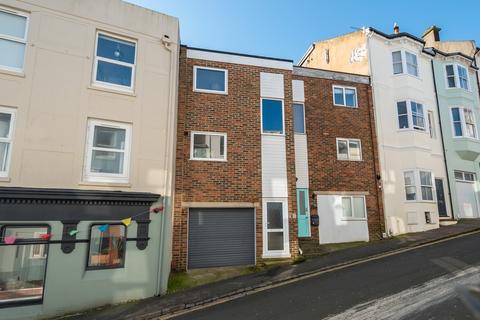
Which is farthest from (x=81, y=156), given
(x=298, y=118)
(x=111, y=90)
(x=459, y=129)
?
(x=459, y=129)

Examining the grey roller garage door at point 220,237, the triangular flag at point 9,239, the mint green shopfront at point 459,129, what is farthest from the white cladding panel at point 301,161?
the triangular flag at point 9,239

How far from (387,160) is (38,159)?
1474cm

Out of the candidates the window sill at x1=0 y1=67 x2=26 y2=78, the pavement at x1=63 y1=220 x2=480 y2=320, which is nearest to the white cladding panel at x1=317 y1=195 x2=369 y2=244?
the pavement at x1=63 y1=220 x2=480 y2=320

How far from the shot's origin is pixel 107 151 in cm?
923

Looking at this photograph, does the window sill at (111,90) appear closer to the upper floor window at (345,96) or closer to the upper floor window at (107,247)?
A: the upper floor window at (107,247)

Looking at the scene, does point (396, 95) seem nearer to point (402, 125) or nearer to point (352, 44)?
point (402, 125)

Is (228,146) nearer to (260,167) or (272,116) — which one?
(260,167)

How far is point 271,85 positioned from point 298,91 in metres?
2.40

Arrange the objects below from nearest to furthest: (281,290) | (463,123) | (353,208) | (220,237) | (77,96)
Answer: (281,290) → (77,96) → (220,237) → (353,208) → (463,123)

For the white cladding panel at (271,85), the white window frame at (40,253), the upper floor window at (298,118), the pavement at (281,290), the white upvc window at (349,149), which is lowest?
the pavement at (281,290)

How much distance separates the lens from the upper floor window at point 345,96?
15.9 metres

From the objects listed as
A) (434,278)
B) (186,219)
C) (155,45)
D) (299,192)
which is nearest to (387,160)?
(299,192)

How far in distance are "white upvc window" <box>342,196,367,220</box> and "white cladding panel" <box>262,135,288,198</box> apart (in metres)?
3.89

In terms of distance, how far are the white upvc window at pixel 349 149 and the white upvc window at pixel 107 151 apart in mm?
→ 9945
